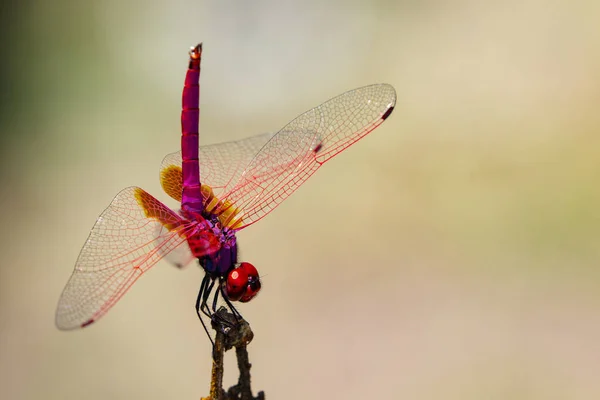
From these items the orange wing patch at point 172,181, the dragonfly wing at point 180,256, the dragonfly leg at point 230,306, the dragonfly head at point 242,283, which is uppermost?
the orange wing patch at point 172,181

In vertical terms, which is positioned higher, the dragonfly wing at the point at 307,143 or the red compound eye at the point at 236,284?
the dragonfly wing at the point at 307,143

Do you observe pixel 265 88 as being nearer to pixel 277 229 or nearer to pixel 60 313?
pixel 277 229

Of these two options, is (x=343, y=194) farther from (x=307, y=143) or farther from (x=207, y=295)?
(x=207, y=295)

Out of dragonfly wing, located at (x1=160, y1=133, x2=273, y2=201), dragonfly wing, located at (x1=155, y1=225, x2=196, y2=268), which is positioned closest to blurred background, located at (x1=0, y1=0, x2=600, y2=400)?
dragonfly wing, located at (x1=160, y1=133, x2=273, y2=201)

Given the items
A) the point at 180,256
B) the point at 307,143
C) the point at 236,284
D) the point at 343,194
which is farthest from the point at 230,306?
the point at 343,194

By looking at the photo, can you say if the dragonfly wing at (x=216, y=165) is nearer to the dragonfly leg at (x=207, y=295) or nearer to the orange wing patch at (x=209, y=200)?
the orange wing patch at (x=209, y=200)

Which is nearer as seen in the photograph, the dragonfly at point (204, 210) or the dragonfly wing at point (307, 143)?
the dragonfly at point (204, 210)

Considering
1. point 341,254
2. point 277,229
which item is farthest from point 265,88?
point 341,254

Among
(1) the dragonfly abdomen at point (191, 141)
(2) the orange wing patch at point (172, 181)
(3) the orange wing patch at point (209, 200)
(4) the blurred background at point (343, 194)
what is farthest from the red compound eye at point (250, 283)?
(4) the blurred background at point (343, 194)
